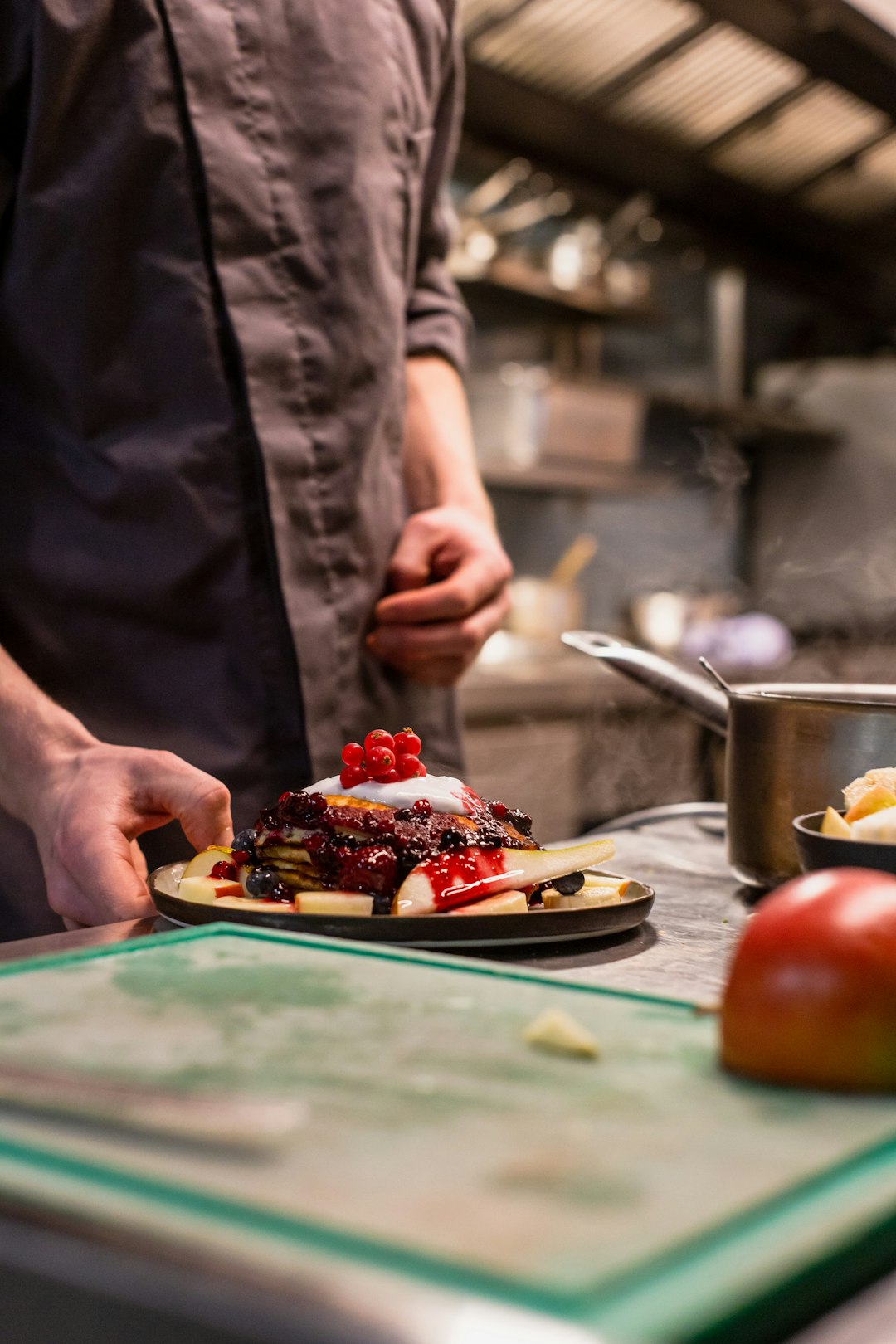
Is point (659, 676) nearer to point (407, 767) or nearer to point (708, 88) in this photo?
point (407, 767)

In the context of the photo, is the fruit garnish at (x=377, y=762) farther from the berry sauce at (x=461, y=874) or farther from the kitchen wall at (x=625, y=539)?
the kitchen wall at (x=625, y=539)

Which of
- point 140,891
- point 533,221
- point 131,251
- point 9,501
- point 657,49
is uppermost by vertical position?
point 657,49

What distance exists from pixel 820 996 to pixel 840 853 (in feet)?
0.98

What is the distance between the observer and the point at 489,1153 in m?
0.40

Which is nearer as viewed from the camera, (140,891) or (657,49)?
Answer: (140,891)

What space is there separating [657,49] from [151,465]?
2751 mm

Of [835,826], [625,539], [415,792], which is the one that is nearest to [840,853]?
[835,826]

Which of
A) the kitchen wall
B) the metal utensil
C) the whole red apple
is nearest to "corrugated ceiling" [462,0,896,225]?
the kitchen wall

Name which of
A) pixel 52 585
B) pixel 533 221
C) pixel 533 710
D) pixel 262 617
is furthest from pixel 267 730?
pixel 533 221

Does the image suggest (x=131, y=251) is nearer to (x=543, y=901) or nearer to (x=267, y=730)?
(x=267, y=730)

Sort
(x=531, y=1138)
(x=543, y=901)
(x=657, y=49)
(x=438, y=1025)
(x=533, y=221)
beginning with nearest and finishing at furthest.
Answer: (x=531, y=1138) → (x=438, y=1025) → (x=543, y=901) → (x=657, y=49) → (x=533, y=221)

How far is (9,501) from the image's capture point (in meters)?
1.24

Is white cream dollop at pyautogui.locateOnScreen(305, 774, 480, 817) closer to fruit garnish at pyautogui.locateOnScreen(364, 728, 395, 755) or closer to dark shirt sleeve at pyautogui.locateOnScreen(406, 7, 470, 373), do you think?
fruit garnish at pyautogui.locateOnScreen(364, 728, 395, 755)

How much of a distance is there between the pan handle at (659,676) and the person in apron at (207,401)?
21 cm
